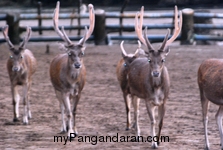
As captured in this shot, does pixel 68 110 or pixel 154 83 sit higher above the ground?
pixel 154 83

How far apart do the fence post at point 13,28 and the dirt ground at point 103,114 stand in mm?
3140

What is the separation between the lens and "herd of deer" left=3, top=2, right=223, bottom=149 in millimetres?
9156

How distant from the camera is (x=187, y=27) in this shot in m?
20.7

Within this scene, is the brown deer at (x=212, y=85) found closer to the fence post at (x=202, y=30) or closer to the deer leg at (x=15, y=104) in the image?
the deer leg at (x=15, y=104)

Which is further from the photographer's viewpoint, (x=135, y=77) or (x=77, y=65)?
(x=135, y=77)

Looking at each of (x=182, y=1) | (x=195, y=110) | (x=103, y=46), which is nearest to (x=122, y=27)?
(x=103, y=46)

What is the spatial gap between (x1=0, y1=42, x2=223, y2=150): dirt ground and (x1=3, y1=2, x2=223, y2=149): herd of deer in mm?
316

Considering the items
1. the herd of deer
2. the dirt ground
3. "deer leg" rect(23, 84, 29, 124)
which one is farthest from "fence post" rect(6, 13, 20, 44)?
"deer leg" rect(23, 84, 29, 124)

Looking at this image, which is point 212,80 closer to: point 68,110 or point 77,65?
point 77,65

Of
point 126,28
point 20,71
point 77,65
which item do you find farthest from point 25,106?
point 126,28

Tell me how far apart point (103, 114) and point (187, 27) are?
9916 millimetres

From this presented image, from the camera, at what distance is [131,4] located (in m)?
29.9

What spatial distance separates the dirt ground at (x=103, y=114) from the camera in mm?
9375

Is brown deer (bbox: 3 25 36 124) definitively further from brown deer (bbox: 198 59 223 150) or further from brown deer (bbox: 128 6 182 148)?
brown deer (bbox: 198 59 223 150)
